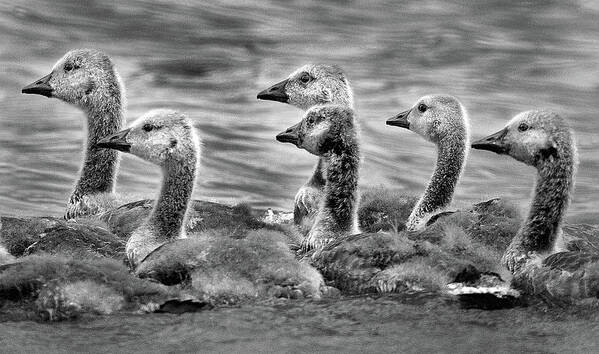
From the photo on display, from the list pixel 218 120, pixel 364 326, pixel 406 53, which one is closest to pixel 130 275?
pixel 364 326

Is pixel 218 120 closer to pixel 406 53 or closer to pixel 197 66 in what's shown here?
pixel 197 66

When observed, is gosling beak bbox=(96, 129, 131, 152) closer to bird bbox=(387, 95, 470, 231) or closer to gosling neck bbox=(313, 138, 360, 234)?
gosling neck bbox=(313, 138, 360, 234)

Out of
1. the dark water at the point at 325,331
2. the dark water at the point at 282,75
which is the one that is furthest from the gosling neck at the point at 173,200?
the dark water at the point at 282,75

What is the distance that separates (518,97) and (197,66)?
16.4 ft

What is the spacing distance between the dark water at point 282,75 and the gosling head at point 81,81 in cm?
232

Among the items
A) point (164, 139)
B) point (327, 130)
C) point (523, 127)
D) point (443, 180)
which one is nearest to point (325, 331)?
point (327, 130)

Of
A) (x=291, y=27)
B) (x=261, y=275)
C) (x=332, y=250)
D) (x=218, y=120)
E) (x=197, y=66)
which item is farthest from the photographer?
(x=291, y=27)

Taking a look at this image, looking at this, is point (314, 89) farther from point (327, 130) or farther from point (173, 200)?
point (173, 200)

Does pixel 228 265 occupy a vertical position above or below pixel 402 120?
below

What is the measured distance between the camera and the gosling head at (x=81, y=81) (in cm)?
1362

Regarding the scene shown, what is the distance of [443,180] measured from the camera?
1272cm

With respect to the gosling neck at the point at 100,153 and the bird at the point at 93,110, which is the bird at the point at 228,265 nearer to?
the bird at the point at 93,110

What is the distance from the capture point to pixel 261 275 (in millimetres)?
9742

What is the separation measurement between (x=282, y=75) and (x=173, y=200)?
9764 mm
